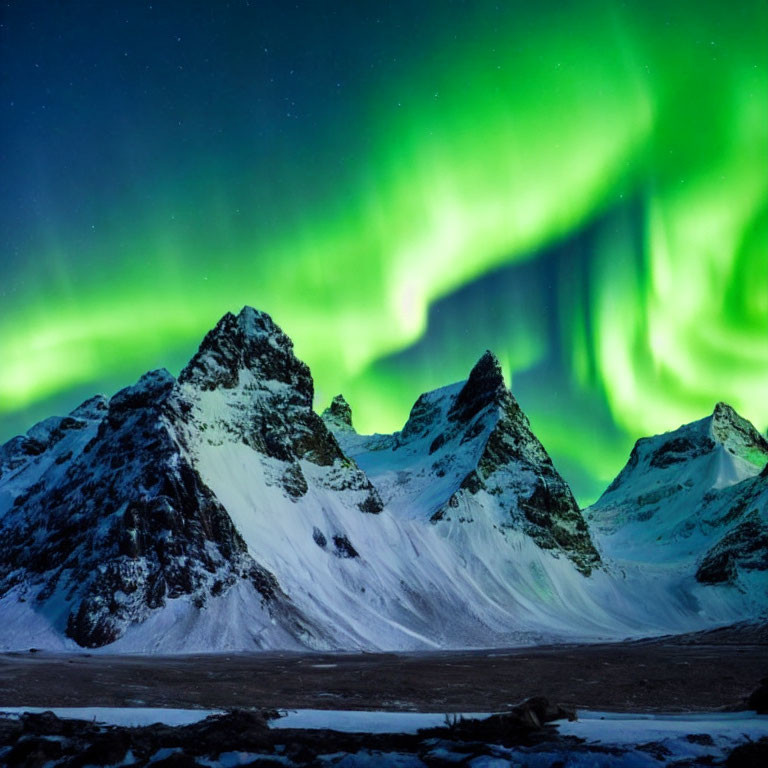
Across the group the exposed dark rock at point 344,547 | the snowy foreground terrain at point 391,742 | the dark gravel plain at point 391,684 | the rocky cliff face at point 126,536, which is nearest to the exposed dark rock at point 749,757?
the snowy foreground terrain at point 391,742

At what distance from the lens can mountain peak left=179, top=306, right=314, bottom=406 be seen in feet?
522

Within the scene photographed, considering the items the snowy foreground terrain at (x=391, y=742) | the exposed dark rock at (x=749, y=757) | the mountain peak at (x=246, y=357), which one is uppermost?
the mountain peak at (x=246, y=357)

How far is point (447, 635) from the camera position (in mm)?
135000

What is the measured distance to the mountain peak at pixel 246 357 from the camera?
159 metres

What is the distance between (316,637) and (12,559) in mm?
60645

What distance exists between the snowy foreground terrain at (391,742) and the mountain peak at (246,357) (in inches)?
5571

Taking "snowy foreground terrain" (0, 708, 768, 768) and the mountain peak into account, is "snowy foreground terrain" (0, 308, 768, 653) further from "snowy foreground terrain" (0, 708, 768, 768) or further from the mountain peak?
"snowy foreground terrain" (0, 708, 768, 768)

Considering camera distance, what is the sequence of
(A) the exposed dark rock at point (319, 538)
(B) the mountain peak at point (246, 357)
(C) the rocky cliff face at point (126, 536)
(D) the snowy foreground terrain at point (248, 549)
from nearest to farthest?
(C) the rocky cliff face at point (126, 536) < (D) the snowy foreground terrain at point (248, 549) < (A) the exposed dark rock at point (319, 538) < (B) the mountain peak at point (246, 357)

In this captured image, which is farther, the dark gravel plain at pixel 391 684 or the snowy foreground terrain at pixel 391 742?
the dark gravel plain at pixel 391 684

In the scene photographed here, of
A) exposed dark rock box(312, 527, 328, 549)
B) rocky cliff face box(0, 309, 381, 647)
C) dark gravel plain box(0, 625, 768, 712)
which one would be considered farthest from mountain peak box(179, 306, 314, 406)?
dark gravel plain box(0, 625, 768, 712)

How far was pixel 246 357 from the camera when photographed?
6757 inches

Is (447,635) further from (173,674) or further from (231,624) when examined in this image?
Answer: (173,674)

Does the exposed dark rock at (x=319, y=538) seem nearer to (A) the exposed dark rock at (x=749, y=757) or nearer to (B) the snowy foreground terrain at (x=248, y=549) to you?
(B) the snowy foreground terrain at (x=248, y=549)

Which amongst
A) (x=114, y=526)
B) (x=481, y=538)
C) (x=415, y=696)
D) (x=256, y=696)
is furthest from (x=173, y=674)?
(x=481, y=538)
